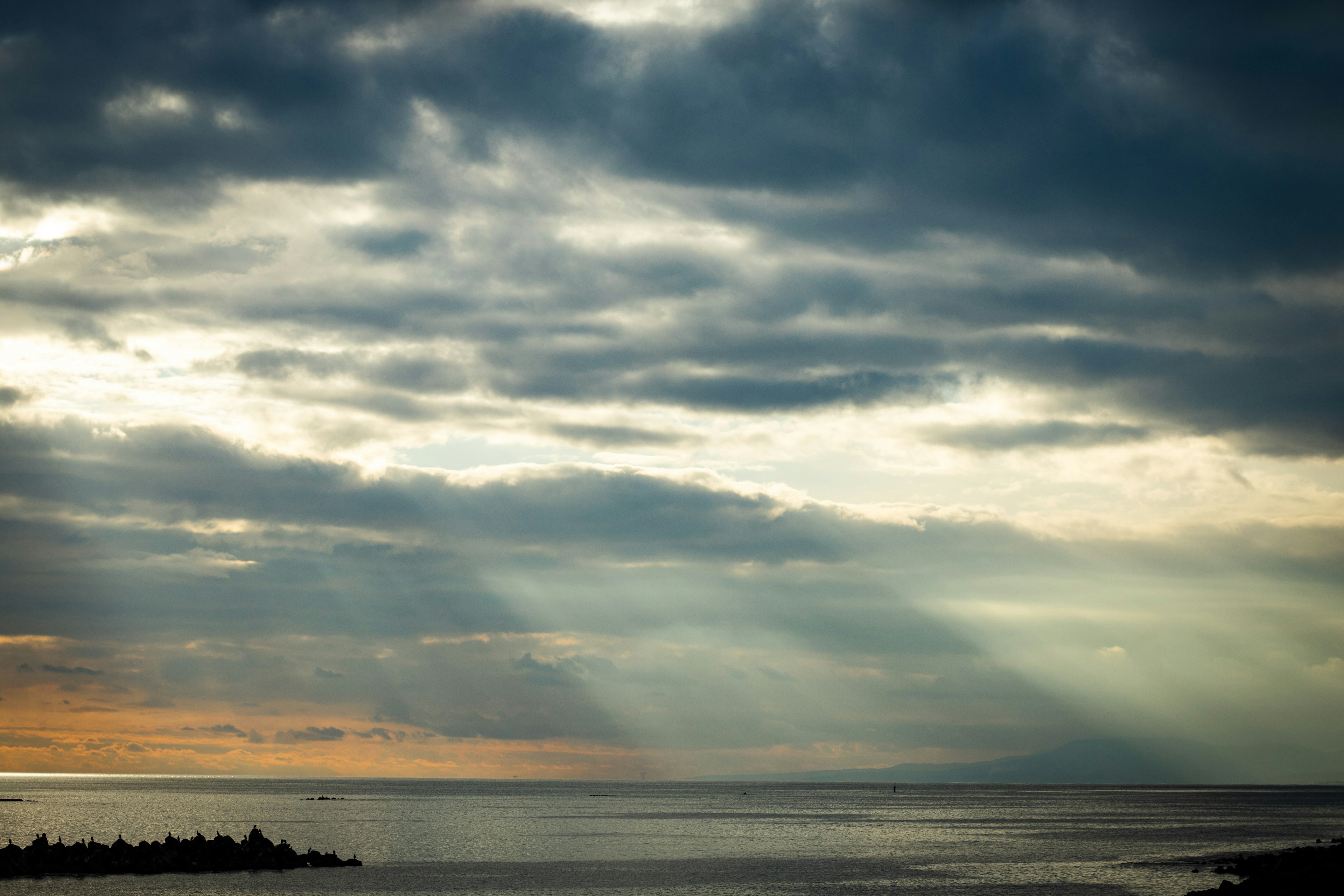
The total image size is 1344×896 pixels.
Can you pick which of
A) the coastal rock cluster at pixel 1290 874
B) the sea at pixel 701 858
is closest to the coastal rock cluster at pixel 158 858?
the sea at pixel 701 858

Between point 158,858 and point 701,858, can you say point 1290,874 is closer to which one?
point 701,858

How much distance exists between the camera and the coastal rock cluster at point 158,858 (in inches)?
4099

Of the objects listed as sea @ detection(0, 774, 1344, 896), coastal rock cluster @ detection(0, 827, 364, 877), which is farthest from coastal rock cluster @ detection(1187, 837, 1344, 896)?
coastal rock cluster @ detection(0, 827, 364, 877)

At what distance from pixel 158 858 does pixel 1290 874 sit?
3936 inches

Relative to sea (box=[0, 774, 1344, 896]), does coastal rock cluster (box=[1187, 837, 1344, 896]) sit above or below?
above

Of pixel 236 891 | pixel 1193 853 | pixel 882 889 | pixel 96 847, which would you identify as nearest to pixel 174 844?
pixel 96 847

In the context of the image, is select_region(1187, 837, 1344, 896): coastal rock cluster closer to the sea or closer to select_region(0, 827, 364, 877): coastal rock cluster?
the sea

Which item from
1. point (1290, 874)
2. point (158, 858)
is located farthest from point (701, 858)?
point (1290, 874)

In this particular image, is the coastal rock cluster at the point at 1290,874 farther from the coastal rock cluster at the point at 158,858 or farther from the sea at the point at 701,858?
the coastal rock cluster at the point at 158,858

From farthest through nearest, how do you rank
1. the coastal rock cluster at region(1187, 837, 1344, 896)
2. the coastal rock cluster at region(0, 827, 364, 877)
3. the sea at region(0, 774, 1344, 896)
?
the coastal rock cluster at region(0, 827, 364, 877) < the sea at region(0, 774, 1344, 896) < the coastal rock cluster at region(1187, 837, 1344, 896)

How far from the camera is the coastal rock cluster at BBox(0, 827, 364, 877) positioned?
104125mm

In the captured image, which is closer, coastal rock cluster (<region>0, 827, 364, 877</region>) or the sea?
the sea

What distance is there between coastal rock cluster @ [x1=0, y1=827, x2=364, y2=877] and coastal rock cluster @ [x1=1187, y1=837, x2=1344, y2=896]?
3348 inches

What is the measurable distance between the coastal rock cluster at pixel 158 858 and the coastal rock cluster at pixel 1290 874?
85.1 metres
